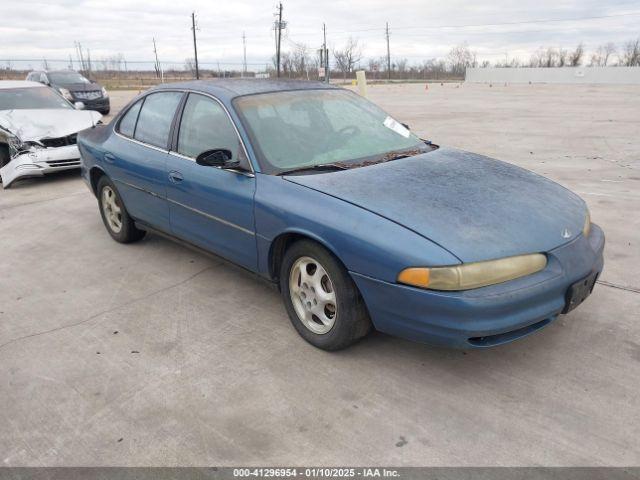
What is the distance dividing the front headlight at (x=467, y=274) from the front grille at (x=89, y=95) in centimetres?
1687

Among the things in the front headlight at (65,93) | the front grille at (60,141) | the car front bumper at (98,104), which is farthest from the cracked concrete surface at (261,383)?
the car front bumper at (98,104)

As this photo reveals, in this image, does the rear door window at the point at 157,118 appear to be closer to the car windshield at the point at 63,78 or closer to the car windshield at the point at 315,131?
the car windshield at the point at 315,131

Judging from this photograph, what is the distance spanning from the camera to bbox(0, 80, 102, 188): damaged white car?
7.76m

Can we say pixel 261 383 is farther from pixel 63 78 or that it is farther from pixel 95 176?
pixel 63 78

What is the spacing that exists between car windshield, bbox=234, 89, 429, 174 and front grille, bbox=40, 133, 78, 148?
5.32 m

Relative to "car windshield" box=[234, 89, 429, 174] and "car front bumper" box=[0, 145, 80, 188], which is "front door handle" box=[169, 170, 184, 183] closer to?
"car windshield" box=[234, 89, 429, 174]

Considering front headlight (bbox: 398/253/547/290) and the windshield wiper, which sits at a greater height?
the windshield wiper

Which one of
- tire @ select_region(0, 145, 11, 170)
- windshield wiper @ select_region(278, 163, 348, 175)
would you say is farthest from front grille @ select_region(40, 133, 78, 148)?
windshield wiper @ select_region(278, 163, 348, 175)

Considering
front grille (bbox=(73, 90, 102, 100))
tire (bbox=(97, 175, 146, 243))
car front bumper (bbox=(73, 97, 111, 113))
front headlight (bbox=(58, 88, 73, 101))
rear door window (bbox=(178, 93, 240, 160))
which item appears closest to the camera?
rear door window (bbox=(178, 93, 240, 160))

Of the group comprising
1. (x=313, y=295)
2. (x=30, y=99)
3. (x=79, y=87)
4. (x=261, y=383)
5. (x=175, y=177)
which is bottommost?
(x=261, y=383)

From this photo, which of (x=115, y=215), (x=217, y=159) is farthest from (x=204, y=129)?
(x=115, y=215)

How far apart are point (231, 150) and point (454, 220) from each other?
161 cm

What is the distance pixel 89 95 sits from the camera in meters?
17.0

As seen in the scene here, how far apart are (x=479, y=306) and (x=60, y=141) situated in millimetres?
7508
